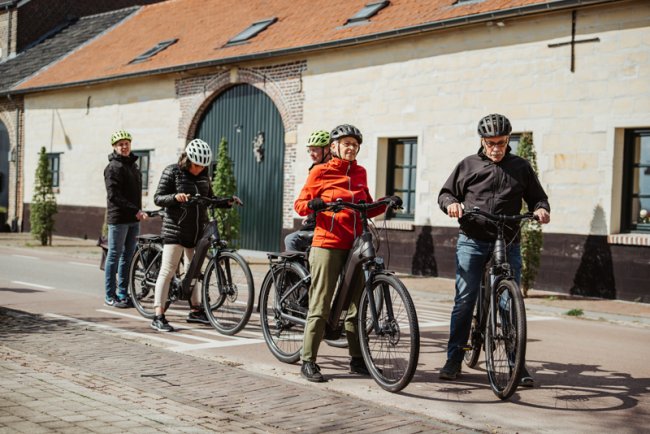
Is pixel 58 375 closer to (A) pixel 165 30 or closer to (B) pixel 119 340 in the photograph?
(B) pixel 119 340

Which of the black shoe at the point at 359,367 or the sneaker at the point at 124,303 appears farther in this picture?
the sneaker at the point at 124,303

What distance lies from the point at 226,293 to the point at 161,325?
0.74 meters

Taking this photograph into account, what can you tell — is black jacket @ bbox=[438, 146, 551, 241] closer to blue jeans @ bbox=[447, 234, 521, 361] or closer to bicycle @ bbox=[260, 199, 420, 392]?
blue jeans @ bbox=[447, 234, 521, 361]

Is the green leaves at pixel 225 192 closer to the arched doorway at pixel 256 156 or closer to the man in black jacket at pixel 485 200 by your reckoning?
the arched doorway at pixel 256 156

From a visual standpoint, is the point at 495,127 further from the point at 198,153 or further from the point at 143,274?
the point at 143,274

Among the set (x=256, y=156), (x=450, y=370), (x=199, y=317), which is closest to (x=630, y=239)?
(x=199, y=317)

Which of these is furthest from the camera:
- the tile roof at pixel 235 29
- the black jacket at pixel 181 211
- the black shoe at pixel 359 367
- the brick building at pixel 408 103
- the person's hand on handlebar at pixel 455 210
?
the tile roof at pixel 235 29

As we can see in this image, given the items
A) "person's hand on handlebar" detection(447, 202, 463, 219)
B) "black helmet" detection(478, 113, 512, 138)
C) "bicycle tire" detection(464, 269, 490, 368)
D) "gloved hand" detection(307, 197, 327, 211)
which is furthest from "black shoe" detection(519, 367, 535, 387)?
"gloved hand" detection(307, 197, 327, 211)

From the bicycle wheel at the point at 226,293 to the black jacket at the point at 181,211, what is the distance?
0.45 m

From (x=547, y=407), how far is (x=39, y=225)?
740 inches

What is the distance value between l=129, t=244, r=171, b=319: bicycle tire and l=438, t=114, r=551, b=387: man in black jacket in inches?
157

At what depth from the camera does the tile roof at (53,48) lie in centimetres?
2930

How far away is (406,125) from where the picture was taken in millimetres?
16578

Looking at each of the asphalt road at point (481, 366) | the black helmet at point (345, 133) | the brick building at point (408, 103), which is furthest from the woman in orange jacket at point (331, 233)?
the brick building at point (408, 103)
